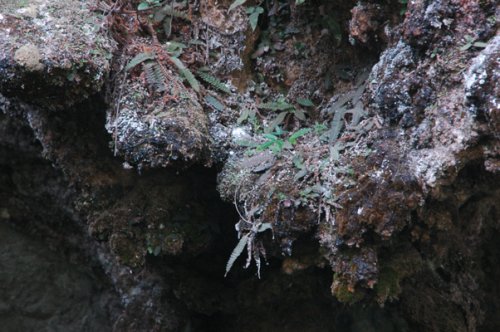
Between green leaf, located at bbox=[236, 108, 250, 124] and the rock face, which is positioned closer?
the rock face

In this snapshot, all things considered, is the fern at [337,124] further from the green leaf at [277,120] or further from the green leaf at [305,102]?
the green leaf at [277,120]

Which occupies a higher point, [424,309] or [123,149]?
[123,149]

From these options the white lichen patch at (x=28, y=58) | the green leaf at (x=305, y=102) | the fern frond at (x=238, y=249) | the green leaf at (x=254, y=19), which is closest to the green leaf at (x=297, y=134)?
the green leaf at (x=305, y=102)

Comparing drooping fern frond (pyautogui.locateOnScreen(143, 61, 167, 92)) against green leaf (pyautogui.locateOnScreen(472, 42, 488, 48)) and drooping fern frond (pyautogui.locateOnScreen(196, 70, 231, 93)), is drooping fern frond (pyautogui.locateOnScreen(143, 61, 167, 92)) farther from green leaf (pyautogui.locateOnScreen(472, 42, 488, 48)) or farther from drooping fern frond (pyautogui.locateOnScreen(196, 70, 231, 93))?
green leaf (pyautogui.locateOnScreen(472, 42, 488, 48))

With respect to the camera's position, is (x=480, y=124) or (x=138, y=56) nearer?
(x=480, y=124)

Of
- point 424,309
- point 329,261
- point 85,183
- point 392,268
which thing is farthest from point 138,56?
point 424,309

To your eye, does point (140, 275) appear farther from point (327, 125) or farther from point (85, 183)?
point (327, 125)

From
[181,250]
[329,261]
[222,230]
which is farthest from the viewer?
[222,230]

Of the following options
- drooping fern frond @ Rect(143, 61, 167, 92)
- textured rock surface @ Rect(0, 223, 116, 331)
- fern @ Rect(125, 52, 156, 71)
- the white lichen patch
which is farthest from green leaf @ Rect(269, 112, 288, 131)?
textured rock surface @ Rect(0, 223, 116, 331)
